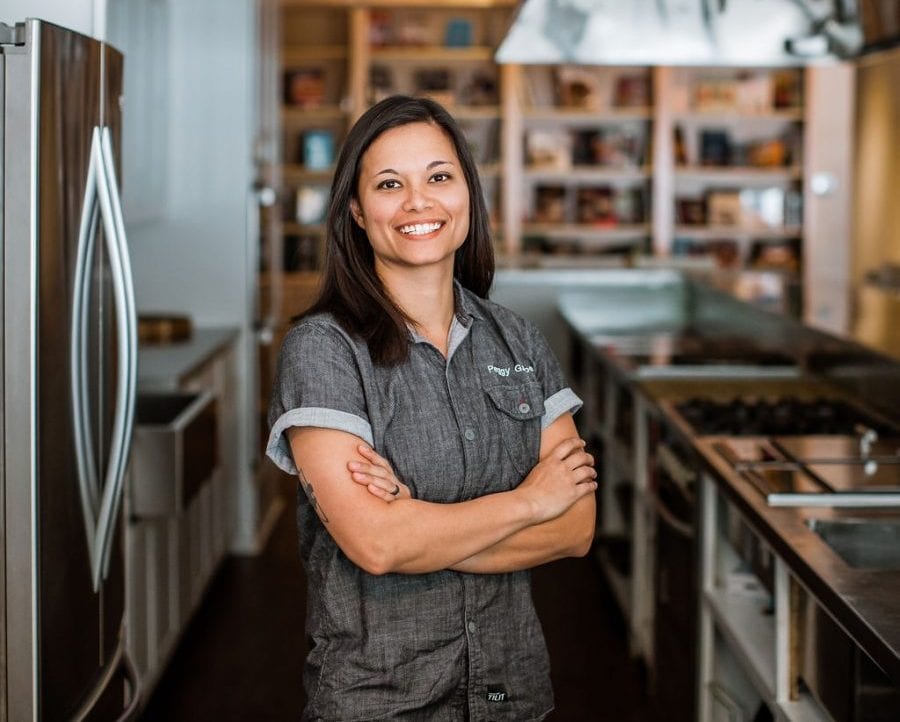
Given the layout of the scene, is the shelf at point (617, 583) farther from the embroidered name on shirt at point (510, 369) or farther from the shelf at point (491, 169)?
the shelf at point (491, 169)

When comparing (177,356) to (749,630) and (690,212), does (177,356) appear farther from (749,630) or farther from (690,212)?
(690,212)

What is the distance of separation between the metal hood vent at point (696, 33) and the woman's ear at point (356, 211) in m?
2.16

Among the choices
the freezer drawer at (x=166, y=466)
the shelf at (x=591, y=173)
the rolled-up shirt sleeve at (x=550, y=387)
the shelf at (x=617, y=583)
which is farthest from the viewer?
the shelf at (x=591, y=173)

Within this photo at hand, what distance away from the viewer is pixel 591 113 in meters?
8.56

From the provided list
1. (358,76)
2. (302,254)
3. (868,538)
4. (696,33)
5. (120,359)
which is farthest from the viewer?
(302,254)

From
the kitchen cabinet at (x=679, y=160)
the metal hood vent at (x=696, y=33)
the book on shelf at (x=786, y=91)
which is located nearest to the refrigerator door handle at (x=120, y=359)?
the metal hood vent at (x=696, y=33)

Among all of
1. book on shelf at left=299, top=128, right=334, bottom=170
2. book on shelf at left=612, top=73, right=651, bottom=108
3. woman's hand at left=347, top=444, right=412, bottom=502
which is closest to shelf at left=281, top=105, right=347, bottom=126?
book on shelf at left=299, top=128, right=334, bottom=170

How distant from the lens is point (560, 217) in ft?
28.7

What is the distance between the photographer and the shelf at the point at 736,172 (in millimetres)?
8586

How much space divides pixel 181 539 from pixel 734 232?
18.1 ft

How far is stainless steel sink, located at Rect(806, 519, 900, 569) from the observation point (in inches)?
91.0

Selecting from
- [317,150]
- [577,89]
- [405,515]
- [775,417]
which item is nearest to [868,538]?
[405,515]

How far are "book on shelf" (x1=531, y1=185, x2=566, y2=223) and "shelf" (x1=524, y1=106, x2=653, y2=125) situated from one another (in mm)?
474

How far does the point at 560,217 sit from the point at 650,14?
4698 mm
